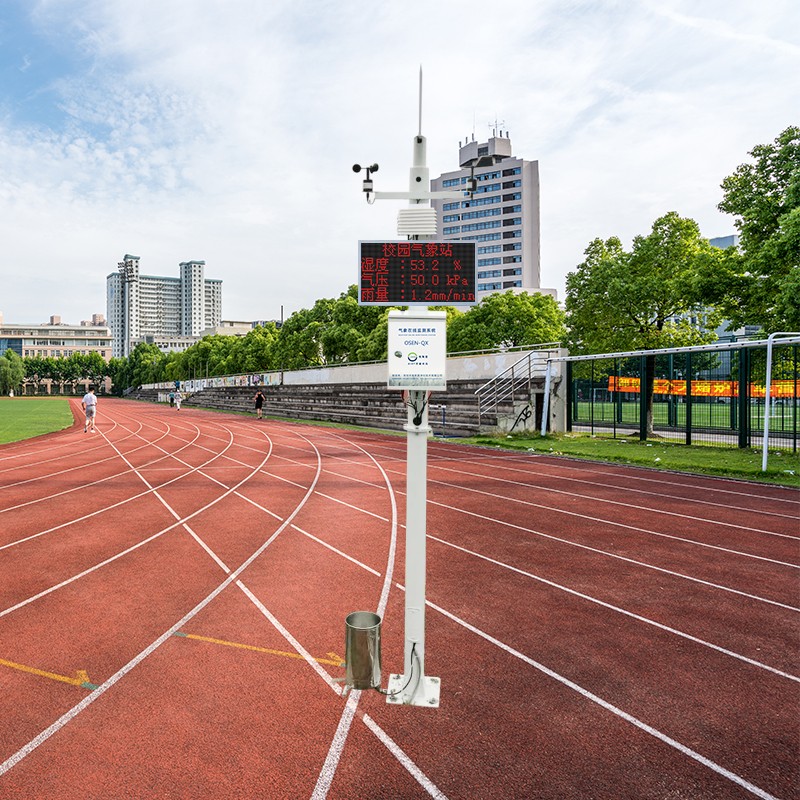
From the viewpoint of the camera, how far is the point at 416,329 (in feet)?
12.8

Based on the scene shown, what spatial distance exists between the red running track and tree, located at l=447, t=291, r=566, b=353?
104ft

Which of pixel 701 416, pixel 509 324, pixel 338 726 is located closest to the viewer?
pixel 338 726

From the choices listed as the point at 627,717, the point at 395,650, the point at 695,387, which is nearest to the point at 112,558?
the point at 395,650

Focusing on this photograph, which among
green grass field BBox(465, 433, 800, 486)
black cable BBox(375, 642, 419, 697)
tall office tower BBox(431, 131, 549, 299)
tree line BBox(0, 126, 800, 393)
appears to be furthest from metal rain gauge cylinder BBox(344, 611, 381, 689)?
tall office tower BBox(431, 131, 549, 299)

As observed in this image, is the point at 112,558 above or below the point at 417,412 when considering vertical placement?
below

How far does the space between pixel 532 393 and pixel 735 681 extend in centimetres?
2009

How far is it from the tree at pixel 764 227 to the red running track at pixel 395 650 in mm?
8004

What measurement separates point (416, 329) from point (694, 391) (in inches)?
964

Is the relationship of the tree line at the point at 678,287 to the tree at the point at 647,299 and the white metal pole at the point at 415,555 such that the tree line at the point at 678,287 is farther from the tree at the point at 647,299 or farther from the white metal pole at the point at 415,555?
the white metal pole at the point at 415,555

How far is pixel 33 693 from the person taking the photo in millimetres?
4172

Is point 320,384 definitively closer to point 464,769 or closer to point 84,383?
point 464,769

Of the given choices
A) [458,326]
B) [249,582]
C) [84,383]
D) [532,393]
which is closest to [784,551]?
[249,582]

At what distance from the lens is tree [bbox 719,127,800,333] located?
15.0 meters

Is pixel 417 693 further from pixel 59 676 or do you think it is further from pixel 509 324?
pixel 509 324
